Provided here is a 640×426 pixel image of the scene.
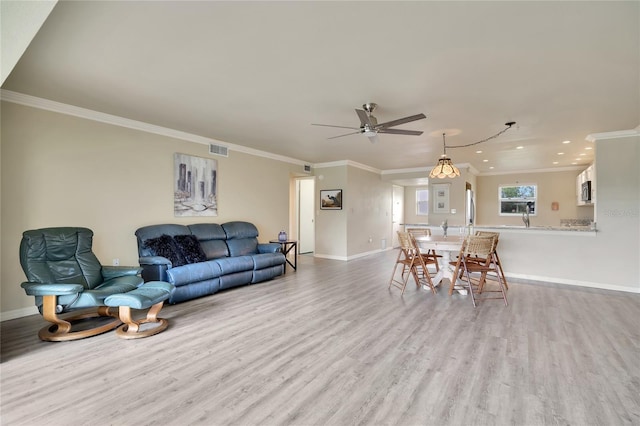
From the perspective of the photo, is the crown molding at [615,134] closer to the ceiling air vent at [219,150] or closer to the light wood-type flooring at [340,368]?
the light wood-type flooring at [340,368]

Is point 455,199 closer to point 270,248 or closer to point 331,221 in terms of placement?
point 331,221

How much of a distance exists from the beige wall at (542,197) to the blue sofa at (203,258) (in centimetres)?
737

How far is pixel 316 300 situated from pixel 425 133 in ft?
10.0

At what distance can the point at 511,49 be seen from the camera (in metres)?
2.34

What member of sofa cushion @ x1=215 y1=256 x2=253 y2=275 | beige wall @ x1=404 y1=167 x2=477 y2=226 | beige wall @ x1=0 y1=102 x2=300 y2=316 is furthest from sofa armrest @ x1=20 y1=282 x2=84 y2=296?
beige wall @ x1=404 y1=167 x2=477 y2=226

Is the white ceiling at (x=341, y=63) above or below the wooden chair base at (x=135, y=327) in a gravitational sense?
above

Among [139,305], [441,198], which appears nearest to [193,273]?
[139,305]

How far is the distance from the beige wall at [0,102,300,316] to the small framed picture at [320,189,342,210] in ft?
9.79

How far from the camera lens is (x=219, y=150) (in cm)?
546

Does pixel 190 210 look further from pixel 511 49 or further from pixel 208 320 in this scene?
pixel 511 49

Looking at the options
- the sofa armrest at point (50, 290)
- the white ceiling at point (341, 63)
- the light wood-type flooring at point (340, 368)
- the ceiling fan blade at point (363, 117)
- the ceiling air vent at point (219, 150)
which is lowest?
the light wood-type flooring at point (340, 368)

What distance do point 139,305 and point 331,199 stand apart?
17.5 feet

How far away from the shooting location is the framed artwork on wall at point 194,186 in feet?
15.8

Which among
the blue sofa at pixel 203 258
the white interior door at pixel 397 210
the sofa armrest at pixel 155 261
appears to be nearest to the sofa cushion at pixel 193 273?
the blue sofa at pixel 203 258
